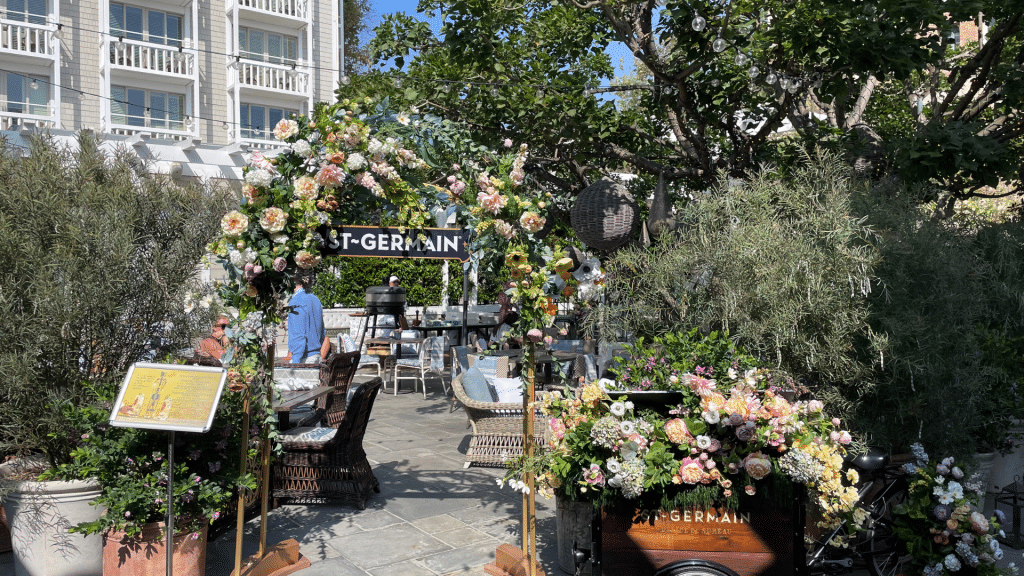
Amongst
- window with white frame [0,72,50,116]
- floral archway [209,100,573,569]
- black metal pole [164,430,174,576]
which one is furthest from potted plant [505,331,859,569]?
window with white frame [0,72,50,116]

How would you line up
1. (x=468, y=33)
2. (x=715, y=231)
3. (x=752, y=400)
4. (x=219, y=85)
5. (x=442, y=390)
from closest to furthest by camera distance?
(x=752, y=400) < (x=715, y=231) < (x=468, y=33) < (x=442, y=390) < (x=219, y=85)

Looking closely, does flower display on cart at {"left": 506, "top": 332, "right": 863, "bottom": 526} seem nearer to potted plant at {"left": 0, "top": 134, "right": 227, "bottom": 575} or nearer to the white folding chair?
potted plant at {"left": 0, "top": 134, "right": 227, "bottom": 575}

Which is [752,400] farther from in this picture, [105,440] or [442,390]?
[442,390]

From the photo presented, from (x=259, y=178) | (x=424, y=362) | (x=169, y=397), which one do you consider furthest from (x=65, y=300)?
(x=424, y=362)

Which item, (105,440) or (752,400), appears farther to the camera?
(105,440)

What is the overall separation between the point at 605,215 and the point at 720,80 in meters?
2.42

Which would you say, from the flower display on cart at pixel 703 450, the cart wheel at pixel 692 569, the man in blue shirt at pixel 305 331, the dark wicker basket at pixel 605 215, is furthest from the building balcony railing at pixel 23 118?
the cart wheel at pixel 692 569

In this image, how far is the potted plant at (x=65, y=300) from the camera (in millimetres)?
3615

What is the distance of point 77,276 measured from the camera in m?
3.68

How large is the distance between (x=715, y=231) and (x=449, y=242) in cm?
176

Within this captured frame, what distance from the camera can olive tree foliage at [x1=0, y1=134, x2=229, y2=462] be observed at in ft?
11.8

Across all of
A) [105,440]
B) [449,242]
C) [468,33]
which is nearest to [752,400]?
[449,242]

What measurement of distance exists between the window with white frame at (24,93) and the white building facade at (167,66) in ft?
0.08

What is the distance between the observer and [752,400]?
329cm
